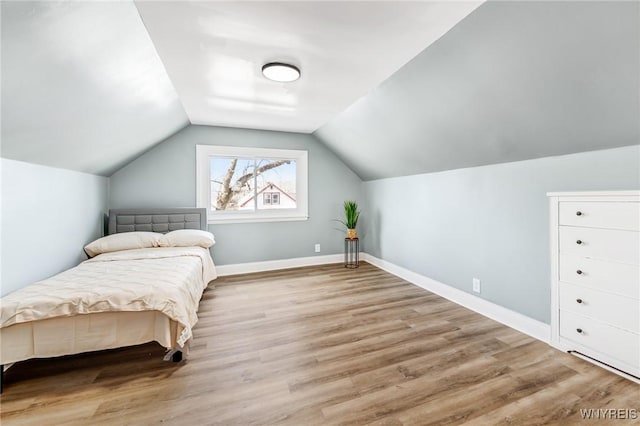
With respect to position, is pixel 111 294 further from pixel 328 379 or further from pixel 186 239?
pixel 186 239

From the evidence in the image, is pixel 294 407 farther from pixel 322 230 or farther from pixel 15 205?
pixel 322 230

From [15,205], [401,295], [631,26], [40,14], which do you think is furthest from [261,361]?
[631,26]

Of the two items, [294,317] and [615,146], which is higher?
[615,146]

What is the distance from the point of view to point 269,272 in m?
4.12

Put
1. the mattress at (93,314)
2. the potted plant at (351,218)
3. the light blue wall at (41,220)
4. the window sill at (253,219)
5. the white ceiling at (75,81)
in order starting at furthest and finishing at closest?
the potted plant at (351,218) → the window sill at (253,219) → the light blue wall at (41,220) → the mattress at (93,314) → the white ceiling at (75,81)

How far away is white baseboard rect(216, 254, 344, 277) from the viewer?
4008mm

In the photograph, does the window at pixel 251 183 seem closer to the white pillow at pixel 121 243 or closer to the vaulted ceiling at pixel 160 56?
the white pillow at pixel 121 243

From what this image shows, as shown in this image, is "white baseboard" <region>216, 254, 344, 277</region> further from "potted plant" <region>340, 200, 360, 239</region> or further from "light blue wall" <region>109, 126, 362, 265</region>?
"potted plant" <region>340, 200, 360, 239</region>

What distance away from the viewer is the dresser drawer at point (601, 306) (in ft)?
5.28

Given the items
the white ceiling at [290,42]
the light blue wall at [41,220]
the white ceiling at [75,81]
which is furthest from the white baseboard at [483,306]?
the light blue wall at [41,220]

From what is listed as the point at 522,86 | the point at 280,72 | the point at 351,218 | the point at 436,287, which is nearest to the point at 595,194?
the point at 522,86

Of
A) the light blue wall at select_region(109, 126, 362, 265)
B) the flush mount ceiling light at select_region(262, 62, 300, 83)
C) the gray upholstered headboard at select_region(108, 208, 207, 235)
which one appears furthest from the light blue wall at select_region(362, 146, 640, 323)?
the gray upholstered headboard at select_region(108, 208, 207, 235)

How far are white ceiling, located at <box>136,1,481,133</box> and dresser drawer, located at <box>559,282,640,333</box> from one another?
1.98 m

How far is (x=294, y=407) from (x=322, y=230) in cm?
323
